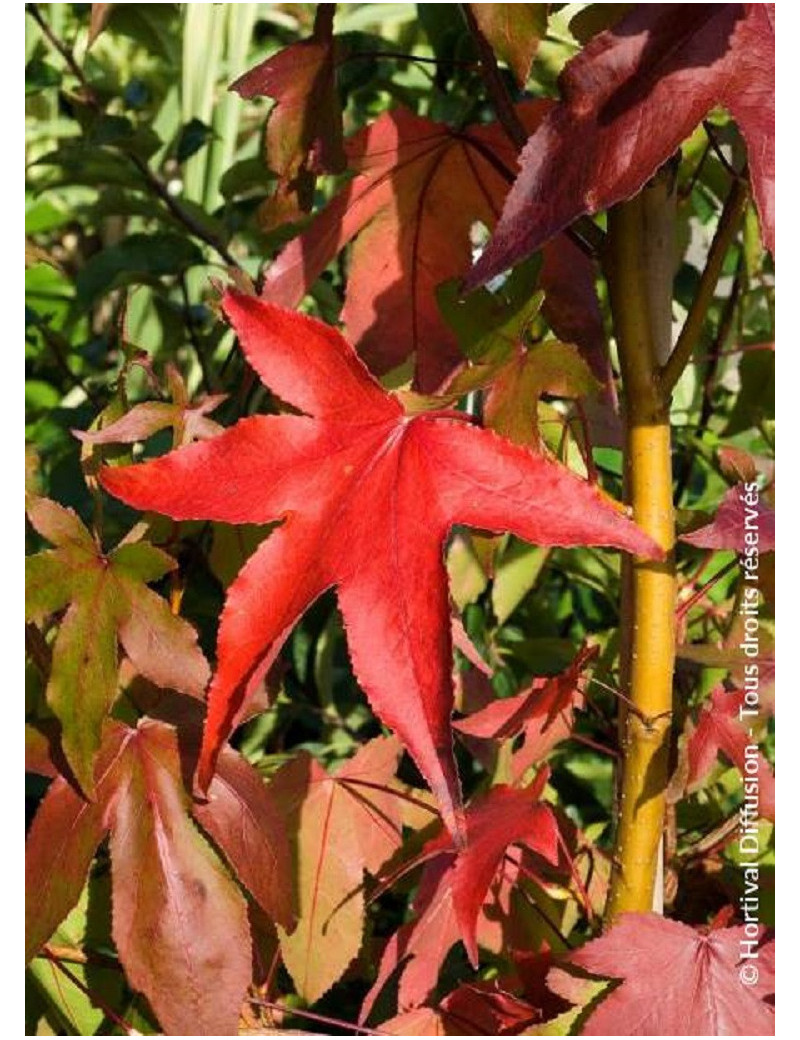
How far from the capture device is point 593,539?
580mm

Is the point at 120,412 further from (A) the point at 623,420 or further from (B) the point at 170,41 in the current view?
(B) the point at 170,41

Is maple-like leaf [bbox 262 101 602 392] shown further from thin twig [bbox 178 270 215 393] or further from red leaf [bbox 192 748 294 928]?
thin twig [bbox 178 270 215 393]

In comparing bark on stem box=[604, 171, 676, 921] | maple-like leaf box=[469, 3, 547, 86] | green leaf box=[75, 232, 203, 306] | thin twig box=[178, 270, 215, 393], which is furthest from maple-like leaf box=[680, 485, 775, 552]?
green leaf box=[75, 232, 203, 306]

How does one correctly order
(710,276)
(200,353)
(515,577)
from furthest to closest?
(200,353) < (515,577) < (710,276)

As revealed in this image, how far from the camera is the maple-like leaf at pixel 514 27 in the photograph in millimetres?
596

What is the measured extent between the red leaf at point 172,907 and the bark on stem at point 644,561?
0.21 metres

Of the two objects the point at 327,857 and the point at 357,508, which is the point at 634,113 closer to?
the point at 357,508

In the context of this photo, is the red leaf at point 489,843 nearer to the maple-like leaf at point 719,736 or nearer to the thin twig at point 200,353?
the maple-like leaf at point 719,736

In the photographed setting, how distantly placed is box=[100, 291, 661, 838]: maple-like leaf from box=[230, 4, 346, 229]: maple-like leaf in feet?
0.47

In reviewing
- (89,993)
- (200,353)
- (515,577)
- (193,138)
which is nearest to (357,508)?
(89,993)

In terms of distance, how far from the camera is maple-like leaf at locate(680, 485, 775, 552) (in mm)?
704

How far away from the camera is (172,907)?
0.72m

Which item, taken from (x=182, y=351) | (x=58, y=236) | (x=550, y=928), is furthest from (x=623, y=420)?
(x=58, y=236)

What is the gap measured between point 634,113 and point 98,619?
343mm
